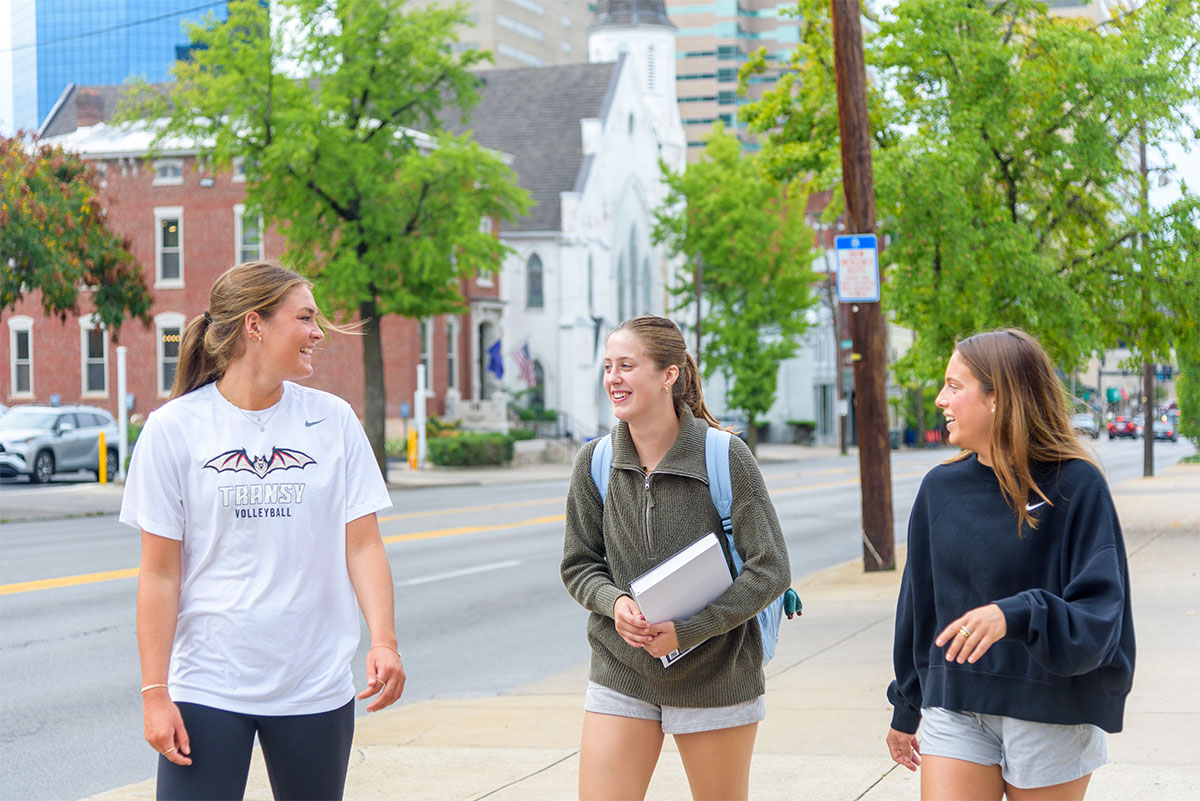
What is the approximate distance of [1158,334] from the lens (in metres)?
17.3

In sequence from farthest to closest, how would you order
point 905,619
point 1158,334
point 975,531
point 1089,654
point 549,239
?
point 549,239, point 1158,334, point 905,619, point 975,531, point 1089,654

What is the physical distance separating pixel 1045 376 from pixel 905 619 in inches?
28.4

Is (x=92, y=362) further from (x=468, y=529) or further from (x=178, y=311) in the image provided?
(x=468, y=529)

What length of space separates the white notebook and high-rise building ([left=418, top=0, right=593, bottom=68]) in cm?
12140

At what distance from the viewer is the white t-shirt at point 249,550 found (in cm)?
341

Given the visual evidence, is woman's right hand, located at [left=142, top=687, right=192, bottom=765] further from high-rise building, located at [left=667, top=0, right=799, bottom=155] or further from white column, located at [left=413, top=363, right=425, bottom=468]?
high-rise building, located at [left=667, top=0, right=799, bottom=155]

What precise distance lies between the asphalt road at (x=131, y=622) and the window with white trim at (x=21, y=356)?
27.6m

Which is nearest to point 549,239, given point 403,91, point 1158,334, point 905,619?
point 403,91

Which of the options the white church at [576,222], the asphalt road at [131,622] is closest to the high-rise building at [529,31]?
the white church at [576,222]

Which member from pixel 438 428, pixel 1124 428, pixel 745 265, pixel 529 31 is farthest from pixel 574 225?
pixel 529 31

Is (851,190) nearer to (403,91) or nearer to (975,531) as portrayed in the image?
(975,531)

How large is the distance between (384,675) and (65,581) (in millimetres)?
11704

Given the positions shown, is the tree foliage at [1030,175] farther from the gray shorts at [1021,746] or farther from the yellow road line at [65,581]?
the gray shorts at [1021,746]

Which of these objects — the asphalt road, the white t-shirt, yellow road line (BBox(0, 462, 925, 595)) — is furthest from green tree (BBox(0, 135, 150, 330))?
the white t-shirt
